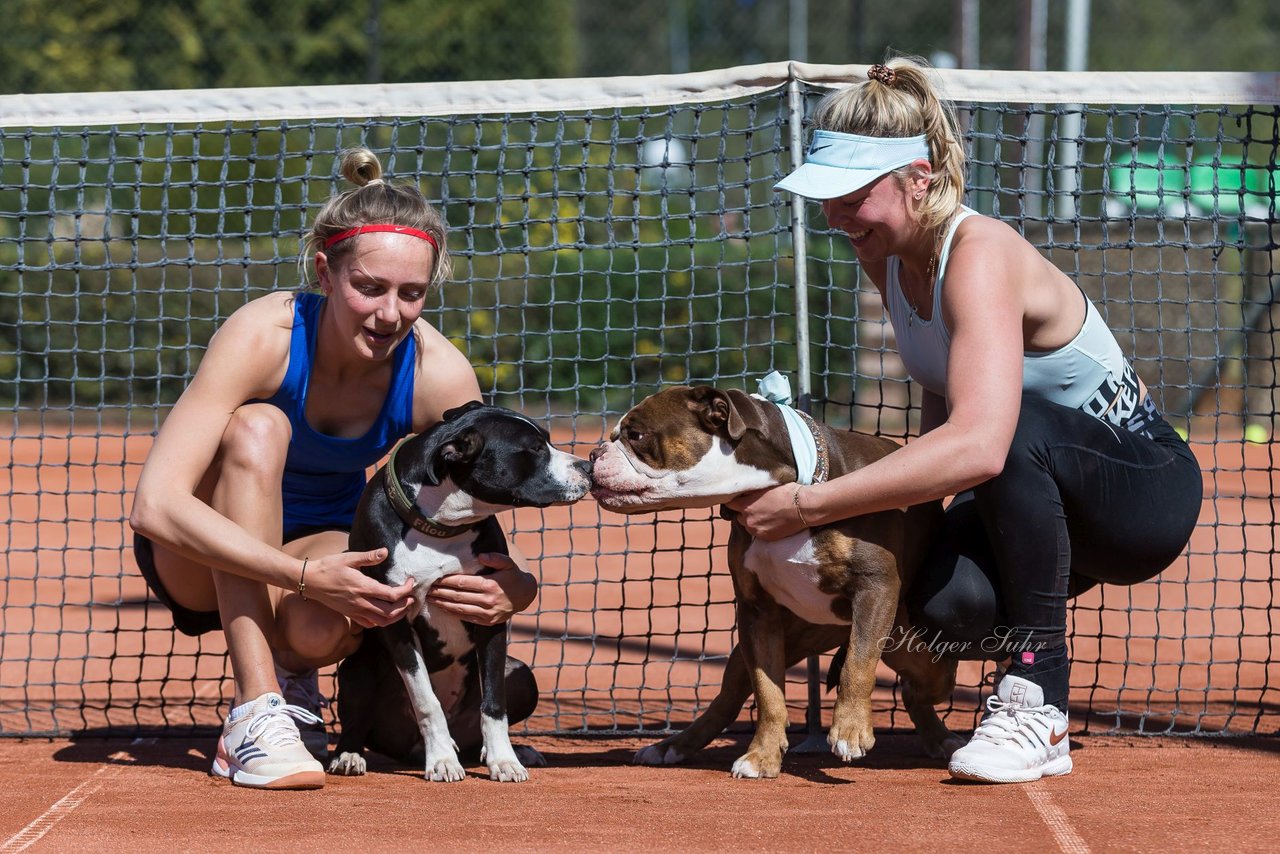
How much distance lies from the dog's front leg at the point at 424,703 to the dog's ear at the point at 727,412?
97 centimetres

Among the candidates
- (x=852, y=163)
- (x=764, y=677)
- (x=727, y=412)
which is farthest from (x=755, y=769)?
(x=852, y=163)

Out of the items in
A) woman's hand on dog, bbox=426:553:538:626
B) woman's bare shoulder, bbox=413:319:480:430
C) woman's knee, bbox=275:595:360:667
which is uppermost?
woman's bare shoulder, bbox=413:319:480:430

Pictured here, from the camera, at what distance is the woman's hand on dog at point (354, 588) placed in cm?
372

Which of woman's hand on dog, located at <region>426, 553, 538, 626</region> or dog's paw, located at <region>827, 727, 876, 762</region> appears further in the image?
woman's hand on dog, located at <region>426, 553, 538, 626</region>

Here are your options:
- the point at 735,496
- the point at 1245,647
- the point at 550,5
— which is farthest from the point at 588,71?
the point at 735,496

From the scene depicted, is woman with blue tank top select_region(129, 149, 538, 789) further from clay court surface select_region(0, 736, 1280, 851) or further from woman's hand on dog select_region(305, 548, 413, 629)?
clay court surface select_region(0, 736, 1280, 851)

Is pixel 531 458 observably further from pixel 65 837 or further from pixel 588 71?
pixel 588 71

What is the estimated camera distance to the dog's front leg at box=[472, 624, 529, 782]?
394cm

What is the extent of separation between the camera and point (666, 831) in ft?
11.1

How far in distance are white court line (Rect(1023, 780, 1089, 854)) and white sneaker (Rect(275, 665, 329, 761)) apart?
1.99 metres

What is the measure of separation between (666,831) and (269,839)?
93 centimetres

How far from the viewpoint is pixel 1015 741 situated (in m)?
3.80

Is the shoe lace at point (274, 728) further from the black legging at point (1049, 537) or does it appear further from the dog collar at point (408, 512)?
the black legging at point (1049, 537)

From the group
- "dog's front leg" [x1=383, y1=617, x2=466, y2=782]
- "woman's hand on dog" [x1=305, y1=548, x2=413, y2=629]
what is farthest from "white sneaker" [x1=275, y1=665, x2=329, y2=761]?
"woman's hand on dog" [x1=305, y1=548, x2=413, y2=629]
